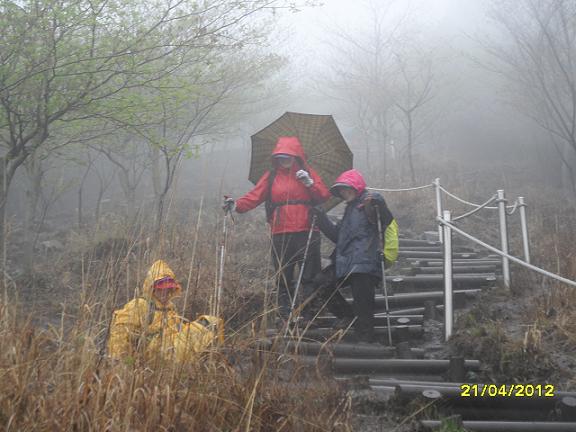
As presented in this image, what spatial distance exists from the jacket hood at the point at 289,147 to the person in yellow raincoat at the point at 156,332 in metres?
2.16

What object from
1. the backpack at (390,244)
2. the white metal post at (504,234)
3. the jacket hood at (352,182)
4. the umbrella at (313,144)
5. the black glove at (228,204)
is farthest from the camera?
the umbrella at (313,144)

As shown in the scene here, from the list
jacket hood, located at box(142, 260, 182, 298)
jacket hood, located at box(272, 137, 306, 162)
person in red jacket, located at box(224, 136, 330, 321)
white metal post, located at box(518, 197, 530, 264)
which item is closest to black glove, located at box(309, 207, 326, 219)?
person in red jacket, located at box(224, 136, 330, 321)

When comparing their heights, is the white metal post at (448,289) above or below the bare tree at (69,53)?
below

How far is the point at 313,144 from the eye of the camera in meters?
5.54

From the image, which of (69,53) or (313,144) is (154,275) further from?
(69,53)

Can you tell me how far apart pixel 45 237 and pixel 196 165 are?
49.2 ft

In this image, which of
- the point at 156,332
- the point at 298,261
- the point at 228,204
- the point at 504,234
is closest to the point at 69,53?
the point at 228,204

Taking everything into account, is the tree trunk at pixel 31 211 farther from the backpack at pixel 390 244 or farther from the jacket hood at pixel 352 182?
the backpack at pixel 390 244

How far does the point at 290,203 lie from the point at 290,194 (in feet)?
0.30

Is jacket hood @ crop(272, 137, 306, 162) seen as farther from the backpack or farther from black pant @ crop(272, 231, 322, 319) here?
the backpack

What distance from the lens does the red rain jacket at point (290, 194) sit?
492 centimetres

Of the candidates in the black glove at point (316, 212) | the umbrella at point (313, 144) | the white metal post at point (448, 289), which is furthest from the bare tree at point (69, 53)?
the white metal post at point (448, 289)

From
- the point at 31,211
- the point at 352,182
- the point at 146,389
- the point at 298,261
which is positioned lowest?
the point at 146,389

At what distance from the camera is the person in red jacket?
16.0 feet
